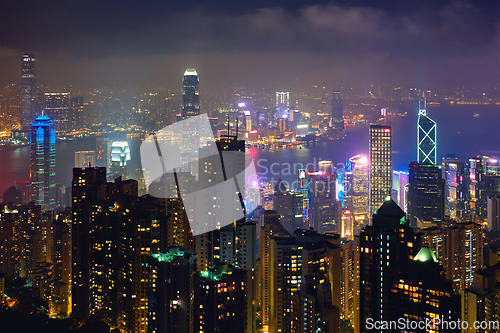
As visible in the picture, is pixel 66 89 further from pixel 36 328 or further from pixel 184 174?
pixel 36 328

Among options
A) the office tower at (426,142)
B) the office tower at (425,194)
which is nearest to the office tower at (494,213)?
the office tower at (425,194)

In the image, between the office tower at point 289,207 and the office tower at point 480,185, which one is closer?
the office tower at point 289,207

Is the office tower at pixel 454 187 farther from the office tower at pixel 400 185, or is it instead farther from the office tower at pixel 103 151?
the office tower at pixel 103 151

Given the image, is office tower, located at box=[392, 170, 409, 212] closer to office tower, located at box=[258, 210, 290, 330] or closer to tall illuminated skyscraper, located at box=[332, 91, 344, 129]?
tall illuminated skyscraper, located at box=[332, 91, 344, 129]

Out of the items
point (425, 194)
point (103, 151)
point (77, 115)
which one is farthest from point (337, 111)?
point (77, 115)

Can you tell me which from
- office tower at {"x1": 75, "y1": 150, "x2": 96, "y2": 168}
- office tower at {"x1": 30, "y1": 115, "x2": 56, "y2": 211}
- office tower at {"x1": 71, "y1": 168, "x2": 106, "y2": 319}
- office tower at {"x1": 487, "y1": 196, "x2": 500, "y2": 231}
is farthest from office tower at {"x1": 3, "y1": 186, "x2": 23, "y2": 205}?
office tower at {"x1": 487, "y1": 196, "x2": 500, "y2": 231}

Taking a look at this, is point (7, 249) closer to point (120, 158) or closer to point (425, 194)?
point (120, 158)
